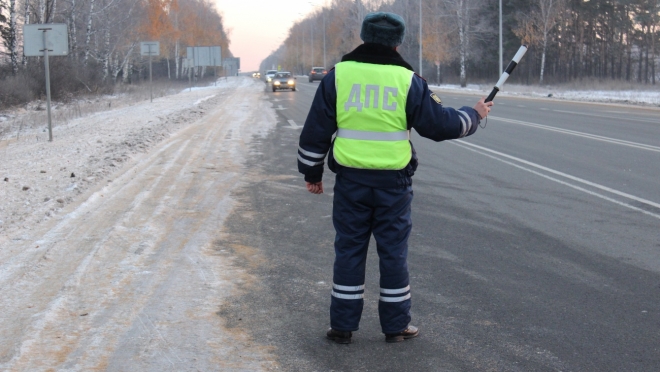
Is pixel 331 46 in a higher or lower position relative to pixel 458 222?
higher

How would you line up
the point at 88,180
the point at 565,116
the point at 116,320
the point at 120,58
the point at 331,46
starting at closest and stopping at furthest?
the point at 116,320 → the point at 88,180 → the point at 565,116 → the point at 120,58 → the point at 331,46

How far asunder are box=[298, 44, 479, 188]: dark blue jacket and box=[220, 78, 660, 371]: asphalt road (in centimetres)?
100

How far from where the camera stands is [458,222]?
7.54m

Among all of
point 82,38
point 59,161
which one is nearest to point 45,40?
point 59,161

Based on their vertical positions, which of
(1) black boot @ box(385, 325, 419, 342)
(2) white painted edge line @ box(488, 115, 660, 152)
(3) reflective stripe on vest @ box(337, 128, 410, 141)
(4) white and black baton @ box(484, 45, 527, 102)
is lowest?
(1) black boot @ box(385, 325, 419, 342)

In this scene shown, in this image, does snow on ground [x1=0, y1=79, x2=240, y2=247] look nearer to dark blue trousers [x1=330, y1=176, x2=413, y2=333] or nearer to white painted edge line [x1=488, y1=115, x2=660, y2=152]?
dark blue trousers [x1=330, y1=176, x2=413, y2=333]

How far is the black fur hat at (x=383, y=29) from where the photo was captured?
4109 millimetres

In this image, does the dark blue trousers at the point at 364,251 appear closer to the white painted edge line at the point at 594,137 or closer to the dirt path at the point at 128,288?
the dirt path at the point at 128,288

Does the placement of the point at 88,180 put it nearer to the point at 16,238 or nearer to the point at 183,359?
the point at 16,238

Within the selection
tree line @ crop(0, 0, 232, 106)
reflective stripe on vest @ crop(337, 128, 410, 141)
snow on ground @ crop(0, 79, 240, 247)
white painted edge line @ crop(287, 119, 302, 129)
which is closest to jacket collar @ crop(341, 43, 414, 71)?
reflective stripe on vest @ crop(337, 128, 410, 141)

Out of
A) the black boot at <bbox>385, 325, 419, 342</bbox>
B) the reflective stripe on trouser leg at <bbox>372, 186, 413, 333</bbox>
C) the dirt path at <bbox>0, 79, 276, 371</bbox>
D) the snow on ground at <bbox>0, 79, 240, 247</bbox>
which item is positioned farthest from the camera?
the snow on ground at <bbox>0, 79, 240, 247</bbox>

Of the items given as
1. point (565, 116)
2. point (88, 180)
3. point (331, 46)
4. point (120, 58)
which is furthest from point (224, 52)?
point (88, 180)

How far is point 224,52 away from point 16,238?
134m

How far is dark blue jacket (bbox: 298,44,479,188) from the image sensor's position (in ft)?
13.5
